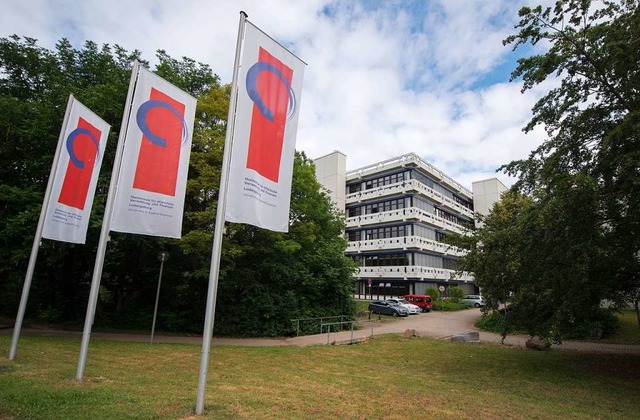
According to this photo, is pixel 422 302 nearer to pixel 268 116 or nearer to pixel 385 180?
pixel 385 180

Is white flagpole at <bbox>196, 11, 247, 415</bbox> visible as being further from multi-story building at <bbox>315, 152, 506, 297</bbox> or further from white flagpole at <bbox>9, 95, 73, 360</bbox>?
multi-story building at <bbox>315, 152, 506, 297</bbox>

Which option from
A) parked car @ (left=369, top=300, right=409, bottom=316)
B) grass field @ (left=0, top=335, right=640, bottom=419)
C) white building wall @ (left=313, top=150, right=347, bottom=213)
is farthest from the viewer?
white building wall @ (left=313, top=150, right=347, bottom=213)

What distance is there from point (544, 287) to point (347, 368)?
5969 mm

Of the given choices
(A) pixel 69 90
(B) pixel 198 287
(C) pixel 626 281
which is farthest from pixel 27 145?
(C) pixel 626 281

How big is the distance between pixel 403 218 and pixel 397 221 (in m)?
0.93

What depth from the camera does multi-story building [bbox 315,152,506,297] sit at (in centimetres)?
3997

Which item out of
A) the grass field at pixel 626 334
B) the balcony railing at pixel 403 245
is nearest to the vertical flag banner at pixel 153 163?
the grass field at pixel 626 334

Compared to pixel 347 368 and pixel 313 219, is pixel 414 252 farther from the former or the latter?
pixel 347 368

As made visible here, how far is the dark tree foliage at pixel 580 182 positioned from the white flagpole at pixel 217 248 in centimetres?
780

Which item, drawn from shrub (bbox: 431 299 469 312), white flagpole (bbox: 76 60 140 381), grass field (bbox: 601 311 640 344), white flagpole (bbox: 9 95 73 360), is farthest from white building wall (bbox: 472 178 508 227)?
white flagpole (bbox: 9 95 73 360)

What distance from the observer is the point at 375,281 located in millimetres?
42562

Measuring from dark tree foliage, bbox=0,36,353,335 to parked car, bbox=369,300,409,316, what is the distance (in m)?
9.95

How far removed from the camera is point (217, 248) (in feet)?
18.0

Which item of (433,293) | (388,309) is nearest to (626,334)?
(388,309)
